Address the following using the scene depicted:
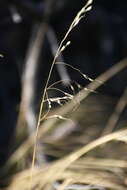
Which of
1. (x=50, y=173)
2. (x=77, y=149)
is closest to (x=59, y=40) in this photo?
(x=77, y=149)

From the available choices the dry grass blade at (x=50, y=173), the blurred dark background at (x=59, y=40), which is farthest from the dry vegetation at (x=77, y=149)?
the blurred dark background at (x=59, y=40)

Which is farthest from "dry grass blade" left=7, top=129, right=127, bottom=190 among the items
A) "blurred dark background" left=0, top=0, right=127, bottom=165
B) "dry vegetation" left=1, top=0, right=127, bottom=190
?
"blurred dark background" left=0, top=0, right=127, bottom=165

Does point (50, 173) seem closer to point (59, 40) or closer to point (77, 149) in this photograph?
point (77, 149)

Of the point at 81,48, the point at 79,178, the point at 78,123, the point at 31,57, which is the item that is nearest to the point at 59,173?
A: the point at 79,178

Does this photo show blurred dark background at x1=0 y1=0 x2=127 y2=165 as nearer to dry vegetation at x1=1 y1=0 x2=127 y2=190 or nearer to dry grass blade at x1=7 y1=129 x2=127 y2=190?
dry vegetation at x1=1 y1=0 x2=127 y2=190

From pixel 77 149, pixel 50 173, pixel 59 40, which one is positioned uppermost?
pixel 59 40
